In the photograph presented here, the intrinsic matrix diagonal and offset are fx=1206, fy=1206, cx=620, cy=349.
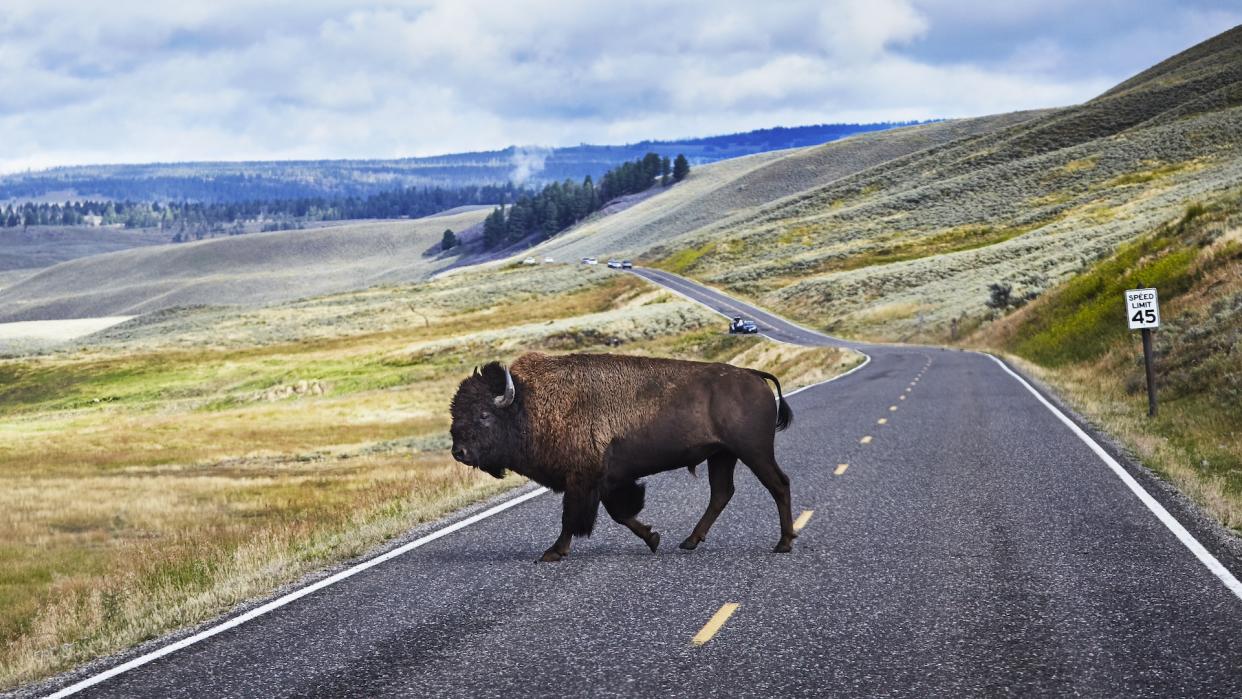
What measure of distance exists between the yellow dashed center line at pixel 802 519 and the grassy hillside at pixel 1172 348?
3.99m

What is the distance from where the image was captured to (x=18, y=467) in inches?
1430

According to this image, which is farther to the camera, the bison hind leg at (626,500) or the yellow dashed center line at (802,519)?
the yellow dashed center line at (802,519)

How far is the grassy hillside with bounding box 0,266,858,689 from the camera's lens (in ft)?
37.6

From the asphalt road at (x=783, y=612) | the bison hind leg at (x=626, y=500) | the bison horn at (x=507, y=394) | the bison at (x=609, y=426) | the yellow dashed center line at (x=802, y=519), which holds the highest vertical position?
the bison horn at (x=507, y=394)

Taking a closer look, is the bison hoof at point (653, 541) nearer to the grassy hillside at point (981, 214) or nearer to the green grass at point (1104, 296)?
the green grass at point (1104, 296)

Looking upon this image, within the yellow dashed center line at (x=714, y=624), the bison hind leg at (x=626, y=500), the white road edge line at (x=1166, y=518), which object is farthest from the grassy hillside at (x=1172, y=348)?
the yellow dashed center line at (x=714, y=624)

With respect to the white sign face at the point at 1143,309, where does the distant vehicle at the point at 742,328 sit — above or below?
below

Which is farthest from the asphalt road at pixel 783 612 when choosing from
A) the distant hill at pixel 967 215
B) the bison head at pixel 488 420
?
the distant hill at pixel 967 215

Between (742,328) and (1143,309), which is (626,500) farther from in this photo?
(742,328)

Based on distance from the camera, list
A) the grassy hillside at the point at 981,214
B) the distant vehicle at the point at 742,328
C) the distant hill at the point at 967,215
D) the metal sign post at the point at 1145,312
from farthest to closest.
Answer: the grassy hillside at the point at 981,214, the distant hill at the point at 967,215, the distant vehicle at the point at 742,328, the metal sign post at the point at 1145,312

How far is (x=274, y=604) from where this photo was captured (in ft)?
30.0

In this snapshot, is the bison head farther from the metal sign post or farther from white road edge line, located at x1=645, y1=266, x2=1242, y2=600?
the metal sign post

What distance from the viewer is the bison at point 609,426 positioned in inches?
398

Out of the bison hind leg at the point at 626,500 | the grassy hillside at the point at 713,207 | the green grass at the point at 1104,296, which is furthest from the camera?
the grassy hillside at the point at 713,207
